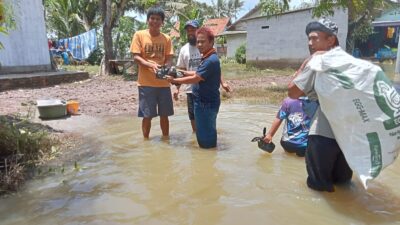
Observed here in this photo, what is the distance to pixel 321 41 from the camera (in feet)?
9.82

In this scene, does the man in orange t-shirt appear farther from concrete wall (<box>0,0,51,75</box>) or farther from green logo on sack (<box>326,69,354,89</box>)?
concrete wall (<box>0,0,51,75</box>)

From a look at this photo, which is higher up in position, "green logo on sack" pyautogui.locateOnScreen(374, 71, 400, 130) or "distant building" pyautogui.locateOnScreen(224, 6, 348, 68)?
"distant building" pyautogui.locateOnScreen(224, 6, 348, 68)

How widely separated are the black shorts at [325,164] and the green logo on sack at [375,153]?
1.07 feet

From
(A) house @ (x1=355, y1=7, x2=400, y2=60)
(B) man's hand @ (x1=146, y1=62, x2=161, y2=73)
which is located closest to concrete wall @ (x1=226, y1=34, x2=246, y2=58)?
(A) house @ (x1=355, y1=7, x2=400, y2=60)

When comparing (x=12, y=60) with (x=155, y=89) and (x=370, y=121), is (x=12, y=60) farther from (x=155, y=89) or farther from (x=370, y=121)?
(x=370, y=121)

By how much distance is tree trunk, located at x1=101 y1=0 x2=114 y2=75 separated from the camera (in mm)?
14885

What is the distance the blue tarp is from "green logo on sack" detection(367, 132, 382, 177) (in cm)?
2463

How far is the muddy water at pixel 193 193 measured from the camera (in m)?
2.88

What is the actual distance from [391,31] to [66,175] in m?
26.2

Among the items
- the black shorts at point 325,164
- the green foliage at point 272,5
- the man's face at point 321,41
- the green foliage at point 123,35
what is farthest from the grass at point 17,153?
the green foliage at point 123,35

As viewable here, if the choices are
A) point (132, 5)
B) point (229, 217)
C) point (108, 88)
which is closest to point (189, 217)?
point (229, 217)

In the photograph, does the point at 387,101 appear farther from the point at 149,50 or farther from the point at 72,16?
the point at 72,16

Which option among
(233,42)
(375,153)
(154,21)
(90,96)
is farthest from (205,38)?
(233,42)

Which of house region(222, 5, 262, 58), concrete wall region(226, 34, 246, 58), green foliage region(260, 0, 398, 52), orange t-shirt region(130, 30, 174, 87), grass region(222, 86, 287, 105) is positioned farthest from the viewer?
concrete wall region(226, 34, 246, 58)
